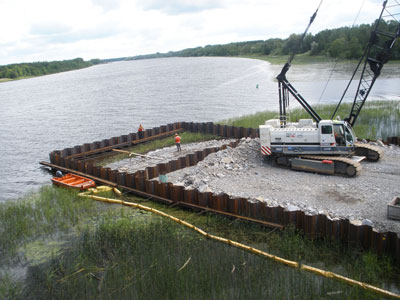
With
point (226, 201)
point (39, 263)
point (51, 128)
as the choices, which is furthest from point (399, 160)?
point (51, 128)

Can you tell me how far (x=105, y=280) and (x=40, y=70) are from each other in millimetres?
167216

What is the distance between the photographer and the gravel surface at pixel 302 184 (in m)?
14.5

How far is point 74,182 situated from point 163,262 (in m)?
11.5

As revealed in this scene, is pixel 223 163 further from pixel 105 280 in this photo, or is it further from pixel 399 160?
pixel 105 280

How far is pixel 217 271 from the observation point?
1053 centimetres

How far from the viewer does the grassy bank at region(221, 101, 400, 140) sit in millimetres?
26688

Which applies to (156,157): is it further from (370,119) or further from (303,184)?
(370,119)

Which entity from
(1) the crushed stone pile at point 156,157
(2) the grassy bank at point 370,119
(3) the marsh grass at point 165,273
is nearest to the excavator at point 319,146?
(2) the grassy bank at point 370,119

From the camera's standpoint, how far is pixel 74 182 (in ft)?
68.3

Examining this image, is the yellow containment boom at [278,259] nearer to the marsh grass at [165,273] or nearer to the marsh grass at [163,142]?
the marsh grass at [165,273]

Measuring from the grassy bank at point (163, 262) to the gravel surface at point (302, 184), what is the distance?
89.5 inches

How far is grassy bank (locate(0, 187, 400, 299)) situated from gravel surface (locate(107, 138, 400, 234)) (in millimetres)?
2274

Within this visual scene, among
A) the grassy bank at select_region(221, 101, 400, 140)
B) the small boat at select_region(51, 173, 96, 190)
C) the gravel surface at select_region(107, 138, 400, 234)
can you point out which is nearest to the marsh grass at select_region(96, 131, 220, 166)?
the gravel surface at select_region(107, 138, 400, 234)

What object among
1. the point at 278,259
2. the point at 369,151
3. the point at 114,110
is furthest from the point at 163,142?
the point at 114,110
